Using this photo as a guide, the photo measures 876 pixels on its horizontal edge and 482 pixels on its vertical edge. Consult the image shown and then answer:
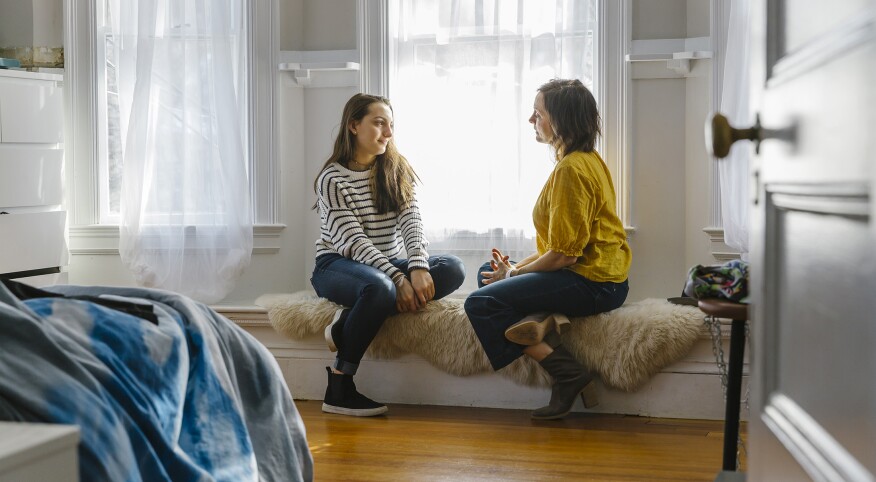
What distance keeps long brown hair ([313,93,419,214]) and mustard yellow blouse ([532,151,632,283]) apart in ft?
1.84

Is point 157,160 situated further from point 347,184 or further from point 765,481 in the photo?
point 765,481

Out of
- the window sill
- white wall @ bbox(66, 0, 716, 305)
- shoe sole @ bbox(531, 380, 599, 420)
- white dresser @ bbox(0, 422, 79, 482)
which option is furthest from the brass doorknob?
the window sill

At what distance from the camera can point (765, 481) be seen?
1.14 metres

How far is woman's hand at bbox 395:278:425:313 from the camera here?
11.3 feet

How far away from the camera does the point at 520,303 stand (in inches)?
130

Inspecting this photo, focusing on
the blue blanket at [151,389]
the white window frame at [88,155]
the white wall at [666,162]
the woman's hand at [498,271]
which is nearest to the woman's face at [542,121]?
the woman's hand at [498,271]

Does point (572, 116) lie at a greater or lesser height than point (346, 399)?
greater

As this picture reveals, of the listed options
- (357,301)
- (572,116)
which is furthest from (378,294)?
(572,116)

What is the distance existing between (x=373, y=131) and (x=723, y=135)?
261cm

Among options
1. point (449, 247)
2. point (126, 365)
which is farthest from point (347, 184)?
point (126, 365)

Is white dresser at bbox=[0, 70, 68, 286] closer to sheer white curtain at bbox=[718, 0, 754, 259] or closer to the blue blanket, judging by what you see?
the blue blanket

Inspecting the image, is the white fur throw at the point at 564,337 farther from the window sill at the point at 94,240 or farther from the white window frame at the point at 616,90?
the window sill at the point at 94,240

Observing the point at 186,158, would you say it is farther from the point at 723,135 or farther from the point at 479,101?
the point at 723,135

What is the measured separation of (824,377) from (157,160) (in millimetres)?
3720
